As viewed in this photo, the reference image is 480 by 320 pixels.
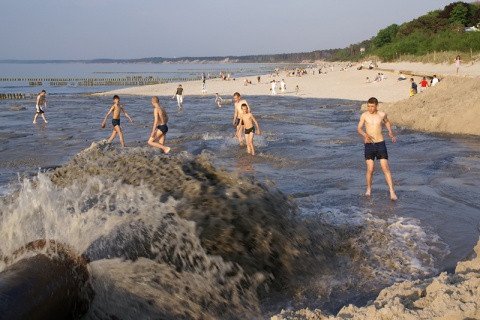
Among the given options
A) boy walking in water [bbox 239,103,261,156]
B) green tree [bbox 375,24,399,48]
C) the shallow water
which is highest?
green tree [bbox 375,24,399,48]

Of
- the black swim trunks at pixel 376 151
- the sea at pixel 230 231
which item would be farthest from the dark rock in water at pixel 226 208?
the black swim trunks at pixel 376 151

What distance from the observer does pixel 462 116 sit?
54.7 ft

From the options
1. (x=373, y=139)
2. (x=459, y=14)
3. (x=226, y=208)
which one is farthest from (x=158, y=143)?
(x=459, y=14)

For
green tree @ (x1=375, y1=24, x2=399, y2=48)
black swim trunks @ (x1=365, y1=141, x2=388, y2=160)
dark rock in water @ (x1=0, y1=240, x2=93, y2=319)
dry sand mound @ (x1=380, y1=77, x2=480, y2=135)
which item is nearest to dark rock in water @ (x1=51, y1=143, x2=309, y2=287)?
dark rock in water @ (x1=0, y1=240, x2=93, y2=319)

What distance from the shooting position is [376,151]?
8766 millimetres

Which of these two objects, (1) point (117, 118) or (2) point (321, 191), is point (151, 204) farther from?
(1) point (117, 118)

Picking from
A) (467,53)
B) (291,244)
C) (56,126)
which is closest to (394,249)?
(291,244)

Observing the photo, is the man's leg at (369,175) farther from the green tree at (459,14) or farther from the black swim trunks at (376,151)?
the green tree at (459,14)

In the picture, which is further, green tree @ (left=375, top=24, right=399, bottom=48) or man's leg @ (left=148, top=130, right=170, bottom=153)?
green tree @ (left=375, top=24, right=399, bottom=48)

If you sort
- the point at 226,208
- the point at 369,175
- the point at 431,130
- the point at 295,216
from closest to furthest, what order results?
the point at 226,208 < the point at 295,216 < the point at 369,175 < the point at 431,130

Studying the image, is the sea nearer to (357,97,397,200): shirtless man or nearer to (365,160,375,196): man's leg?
(365,160,375,196): man's leg

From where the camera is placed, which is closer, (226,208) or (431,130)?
(226,208)

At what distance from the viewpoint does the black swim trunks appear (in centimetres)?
871

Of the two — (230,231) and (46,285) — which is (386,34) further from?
(46,285)
